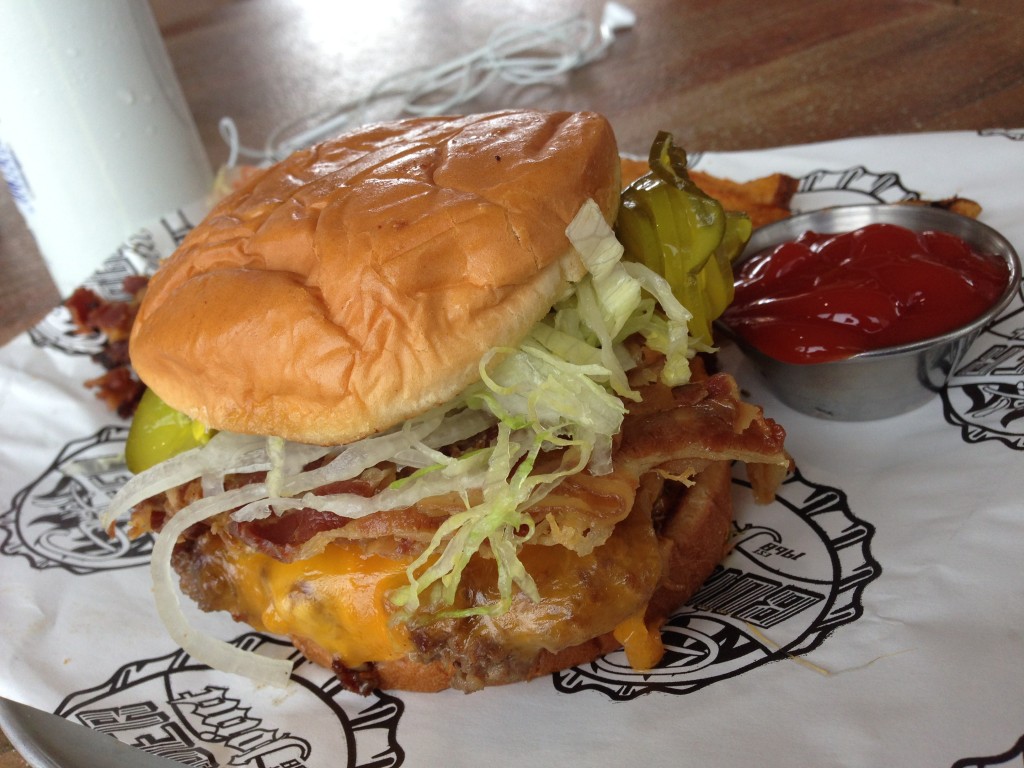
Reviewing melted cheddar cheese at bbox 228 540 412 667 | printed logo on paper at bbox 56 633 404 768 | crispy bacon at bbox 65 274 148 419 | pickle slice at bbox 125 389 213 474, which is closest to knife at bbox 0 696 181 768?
printed logo on paper at bbox 56 633 404 768

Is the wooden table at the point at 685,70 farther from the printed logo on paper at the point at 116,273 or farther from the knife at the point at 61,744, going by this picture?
the printed logo on paper at the point at 116,273

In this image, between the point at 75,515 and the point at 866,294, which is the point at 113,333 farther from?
the point at 866,294

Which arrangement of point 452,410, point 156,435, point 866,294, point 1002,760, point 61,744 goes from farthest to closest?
point 156,435, point 866,294, point 452,410, point 61,744, point 1002,760

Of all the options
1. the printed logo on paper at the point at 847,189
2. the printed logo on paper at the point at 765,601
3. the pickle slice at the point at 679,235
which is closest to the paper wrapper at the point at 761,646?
the printed logo on paper at the point at 765,601

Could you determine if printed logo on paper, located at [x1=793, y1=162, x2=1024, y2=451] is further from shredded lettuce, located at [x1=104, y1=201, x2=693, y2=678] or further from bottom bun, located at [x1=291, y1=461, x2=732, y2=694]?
shredded lettuce, located at [x1=104, y1=201, x2=693, y2=678]

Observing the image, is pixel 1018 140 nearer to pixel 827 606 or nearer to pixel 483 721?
pixel 827 606

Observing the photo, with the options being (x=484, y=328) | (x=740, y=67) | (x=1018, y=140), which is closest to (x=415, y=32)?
(x=740, y=67)

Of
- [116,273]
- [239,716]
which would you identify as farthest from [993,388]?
[116,273]
